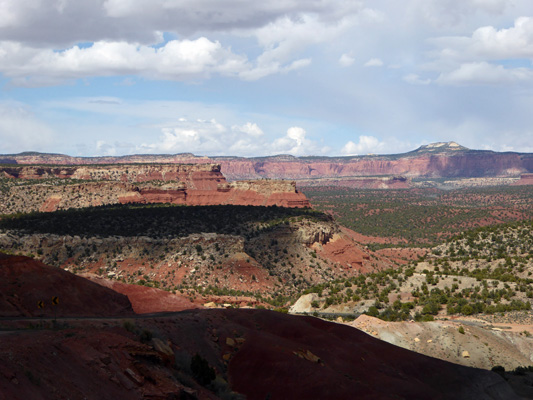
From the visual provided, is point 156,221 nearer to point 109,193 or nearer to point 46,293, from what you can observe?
point 109,193

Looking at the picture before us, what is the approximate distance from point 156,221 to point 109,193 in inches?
1727

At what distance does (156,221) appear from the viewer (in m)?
94.3

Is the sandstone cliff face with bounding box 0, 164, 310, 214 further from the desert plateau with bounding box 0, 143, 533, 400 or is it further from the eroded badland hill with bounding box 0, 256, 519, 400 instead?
the eroded badland hill with bounding box 0, 256, 519, 400

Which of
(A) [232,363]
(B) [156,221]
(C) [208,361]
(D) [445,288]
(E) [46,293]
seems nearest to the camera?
(C) [208,361]

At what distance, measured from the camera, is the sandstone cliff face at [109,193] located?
124 meters

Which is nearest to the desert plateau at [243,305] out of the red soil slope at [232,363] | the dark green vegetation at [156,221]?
the red soil slope at [232,363]

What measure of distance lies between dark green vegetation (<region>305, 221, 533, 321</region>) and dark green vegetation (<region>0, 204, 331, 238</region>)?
3147 cm

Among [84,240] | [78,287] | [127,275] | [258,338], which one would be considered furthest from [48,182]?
[258,338]

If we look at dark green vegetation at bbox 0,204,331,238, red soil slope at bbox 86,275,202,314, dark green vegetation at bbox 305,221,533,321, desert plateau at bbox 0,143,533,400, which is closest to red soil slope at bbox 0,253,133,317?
desert plateau at bbox 0,143,533,400

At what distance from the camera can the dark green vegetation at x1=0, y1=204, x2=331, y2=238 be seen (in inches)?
3371

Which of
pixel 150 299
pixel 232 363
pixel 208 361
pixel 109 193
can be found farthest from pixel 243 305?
pixel 109 193

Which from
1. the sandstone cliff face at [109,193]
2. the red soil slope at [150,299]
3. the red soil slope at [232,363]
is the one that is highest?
the sandstone cliff face at [109,193]

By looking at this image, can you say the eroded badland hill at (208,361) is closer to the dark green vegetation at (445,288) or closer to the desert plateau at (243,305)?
the desert plateau at (243,305)

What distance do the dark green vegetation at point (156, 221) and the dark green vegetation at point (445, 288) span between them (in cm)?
3147
